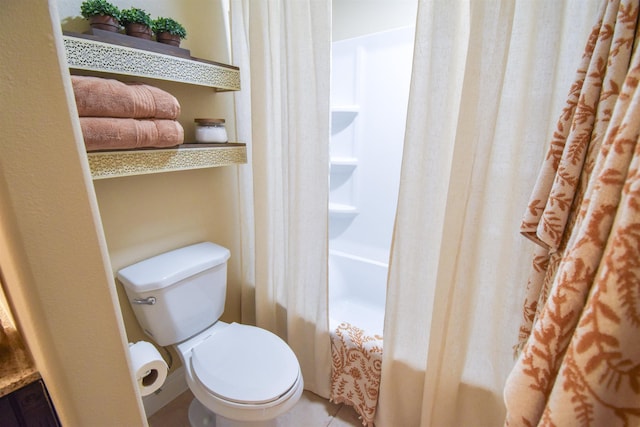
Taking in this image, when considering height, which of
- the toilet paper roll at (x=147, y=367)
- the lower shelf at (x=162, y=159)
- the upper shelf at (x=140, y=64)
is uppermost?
the upper shelf at (x=140, y=64)

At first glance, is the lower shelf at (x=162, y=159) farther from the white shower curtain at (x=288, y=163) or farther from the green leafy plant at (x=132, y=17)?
the green leafy plant at (x=132, y=17)

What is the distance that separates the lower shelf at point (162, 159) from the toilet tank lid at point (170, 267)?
43cm

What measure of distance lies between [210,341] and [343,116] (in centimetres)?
174

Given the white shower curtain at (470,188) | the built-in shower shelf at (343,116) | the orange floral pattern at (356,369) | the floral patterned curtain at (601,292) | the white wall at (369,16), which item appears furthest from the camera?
the built-in shower shelf at (343,116)

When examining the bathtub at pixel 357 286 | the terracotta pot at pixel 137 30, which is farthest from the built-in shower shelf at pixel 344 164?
the terracotta pot at pixel 137 30

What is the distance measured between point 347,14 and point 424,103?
4.34 feet

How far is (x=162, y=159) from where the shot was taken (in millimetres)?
1202

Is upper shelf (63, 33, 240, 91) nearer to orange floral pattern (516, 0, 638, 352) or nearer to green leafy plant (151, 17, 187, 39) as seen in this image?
green leafy plant (151, 17, 187, 39)

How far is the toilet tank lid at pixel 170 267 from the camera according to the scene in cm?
122

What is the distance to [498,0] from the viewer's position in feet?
2.71

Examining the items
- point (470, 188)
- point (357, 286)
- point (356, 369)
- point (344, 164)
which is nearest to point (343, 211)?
point (344, 164)

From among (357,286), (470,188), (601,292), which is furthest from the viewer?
(357,286)

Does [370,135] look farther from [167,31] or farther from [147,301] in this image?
[147,301]

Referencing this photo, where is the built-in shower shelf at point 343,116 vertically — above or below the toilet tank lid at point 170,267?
above
